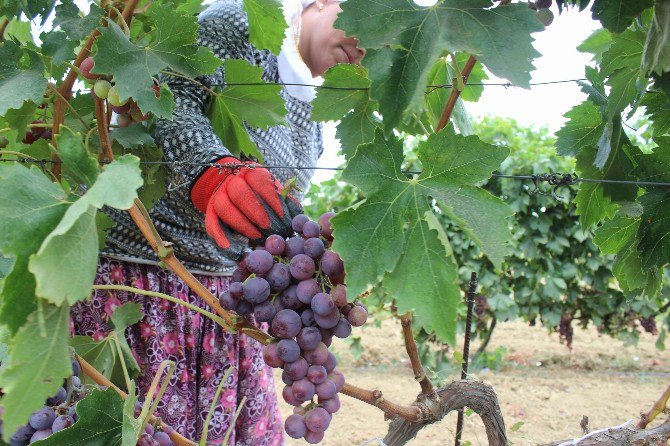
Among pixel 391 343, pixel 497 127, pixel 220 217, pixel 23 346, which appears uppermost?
pixel 497 127

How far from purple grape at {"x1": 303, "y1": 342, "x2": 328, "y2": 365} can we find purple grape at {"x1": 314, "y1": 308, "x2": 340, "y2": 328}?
0.11 ft

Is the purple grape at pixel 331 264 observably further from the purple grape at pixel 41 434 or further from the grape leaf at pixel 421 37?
the purple grape at pixel 41 434

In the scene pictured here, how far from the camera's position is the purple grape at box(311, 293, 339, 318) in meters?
0.83

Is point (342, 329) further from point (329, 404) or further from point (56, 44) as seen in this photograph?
point (56, 44)

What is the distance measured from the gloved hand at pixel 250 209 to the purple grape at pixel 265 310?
121 mm

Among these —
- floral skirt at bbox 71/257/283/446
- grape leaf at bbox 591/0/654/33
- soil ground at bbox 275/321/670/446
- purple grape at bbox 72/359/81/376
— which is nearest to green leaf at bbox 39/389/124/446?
purple grape at bbox 72/359/81/376

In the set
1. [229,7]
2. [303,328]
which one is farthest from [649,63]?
[229,7]

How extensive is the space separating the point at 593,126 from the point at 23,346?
2.94 feet

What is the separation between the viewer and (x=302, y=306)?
88cm

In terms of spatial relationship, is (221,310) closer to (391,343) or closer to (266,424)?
(266,424)

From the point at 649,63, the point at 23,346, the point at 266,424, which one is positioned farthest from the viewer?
the point at 266,424

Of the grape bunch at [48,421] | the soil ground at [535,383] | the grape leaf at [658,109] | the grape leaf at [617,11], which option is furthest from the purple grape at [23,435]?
the soil ground at [535,383]

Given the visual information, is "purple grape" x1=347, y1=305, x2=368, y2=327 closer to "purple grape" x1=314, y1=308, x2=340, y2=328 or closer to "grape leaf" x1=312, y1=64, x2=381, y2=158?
"purple grape" x1=314, y1=308, x2=340, y2=328

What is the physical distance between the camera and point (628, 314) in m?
4.73
